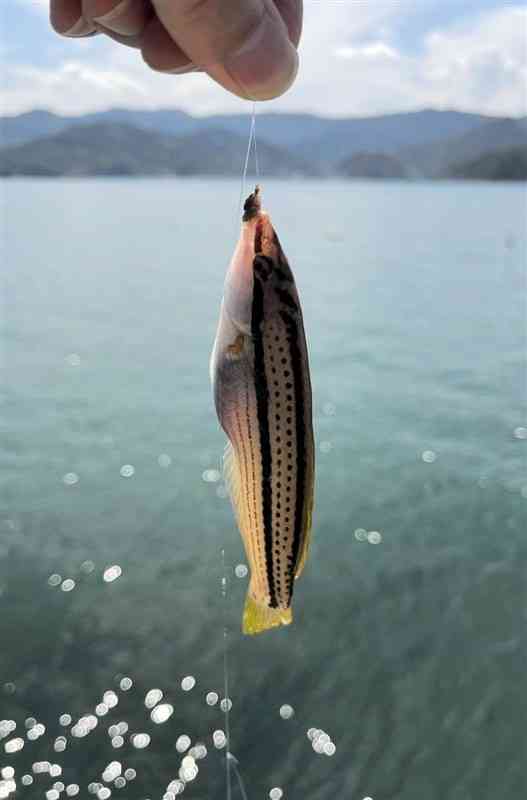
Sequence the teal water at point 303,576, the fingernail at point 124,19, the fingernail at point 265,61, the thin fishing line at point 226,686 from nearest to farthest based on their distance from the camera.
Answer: the fingernail at point 265,61 → the fingernail at point 124,19 → the thin fishing line at point 226,686 → the teal water at point 303,576

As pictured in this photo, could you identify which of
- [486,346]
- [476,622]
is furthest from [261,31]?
[486,346]

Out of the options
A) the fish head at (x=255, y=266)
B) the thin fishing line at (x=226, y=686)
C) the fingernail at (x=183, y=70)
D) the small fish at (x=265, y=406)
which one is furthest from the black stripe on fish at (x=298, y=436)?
the thin fishing line at (x=226, y=686)

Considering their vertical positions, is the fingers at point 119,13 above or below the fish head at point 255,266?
above

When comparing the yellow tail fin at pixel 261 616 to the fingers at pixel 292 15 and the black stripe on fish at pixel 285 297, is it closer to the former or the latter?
the black stripe on fish at pixel 285 297

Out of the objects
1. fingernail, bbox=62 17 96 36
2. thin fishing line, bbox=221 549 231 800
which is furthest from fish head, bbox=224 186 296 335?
thin fishing line, bbox=221 549 231 800

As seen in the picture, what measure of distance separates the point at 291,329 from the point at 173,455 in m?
10.3

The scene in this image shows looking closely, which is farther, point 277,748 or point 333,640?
point 333,640

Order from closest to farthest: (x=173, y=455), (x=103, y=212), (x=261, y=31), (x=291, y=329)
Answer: (x=261, y=31)
(x=291, y=329)
(x=173, y=455)
(x=103, y=212)

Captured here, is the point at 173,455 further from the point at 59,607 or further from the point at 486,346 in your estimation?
the point at 486,346

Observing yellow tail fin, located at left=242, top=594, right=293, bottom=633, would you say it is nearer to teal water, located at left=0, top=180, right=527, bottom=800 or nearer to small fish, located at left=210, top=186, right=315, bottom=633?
small fish, located at left=210, top=186, right=315, bottom=633

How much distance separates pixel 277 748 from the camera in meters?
7.46

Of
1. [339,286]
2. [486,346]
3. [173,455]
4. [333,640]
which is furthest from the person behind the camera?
[339,286]

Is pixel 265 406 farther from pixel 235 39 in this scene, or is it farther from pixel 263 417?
A: pixel 235 39

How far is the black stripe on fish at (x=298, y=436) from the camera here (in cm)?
292
